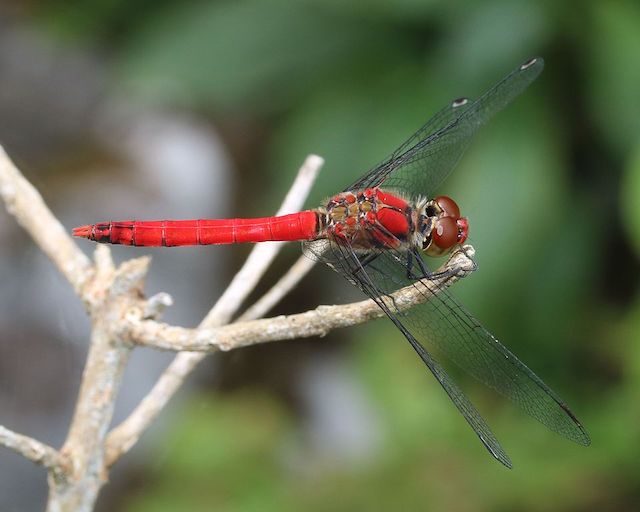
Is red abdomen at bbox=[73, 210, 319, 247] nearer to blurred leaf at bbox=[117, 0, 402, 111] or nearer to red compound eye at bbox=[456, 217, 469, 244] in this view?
red compound eye at bbox=[456, 217, 469, 244]

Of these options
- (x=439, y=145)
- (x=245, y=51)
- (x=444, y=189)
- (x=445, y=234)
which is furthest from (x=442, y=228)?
(x=245, y=51)

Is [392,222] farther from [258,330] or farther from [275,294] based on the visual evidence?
[258,330]

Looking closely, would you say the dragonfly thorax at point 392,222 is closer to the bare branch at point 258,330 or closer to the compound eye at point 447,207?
the compound eye at point 447,207

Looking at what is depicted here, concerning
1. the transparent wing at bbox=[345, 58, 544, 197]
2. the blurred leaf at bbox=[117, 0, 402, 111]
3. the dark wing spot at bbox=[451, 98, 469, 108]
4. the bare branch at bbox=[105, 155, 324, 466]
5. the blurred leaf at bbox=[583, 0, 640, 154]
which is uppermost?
the blurred leaf at bbox=[117, 0, 402, 111]

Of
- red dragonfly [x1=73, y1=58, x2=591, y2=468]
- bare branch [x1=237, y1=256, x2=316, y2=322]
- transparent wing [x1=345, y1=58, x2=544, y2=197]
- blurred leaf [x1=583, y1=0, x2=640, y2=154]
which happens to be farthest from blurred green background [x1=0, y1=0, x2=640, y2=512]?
bare branch [x1=237, y1=256, x2=316, y2=322]

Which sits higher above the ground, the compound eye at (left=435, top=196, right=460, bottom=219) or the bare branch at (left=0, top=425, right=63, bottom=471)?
the compound eye at (left=435, top=196, right=460, bottom=219)

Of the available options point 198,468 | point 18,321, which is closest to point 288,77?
point 18,321

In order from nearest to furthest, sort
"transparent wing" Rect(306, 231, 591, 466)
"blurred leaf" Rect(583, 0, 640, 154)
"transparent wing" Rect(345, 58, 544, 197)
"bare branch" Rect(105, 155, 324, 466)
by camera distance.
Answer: "bare branch" Rect(105, 155, 324, 466) → "transparent wing" Rect(306, 231, 591, 466) → "transparent wing" Rect(345, 58, 544, 197) → "blurred leaf" Rect(583, 0, 640, 154)

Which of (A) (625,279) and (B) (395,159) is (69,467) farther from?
(A) (625,279)

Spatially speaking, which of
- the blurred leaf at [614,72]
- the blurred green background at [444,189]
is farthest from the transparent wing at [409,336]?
the blurred leaf at [614,72]
